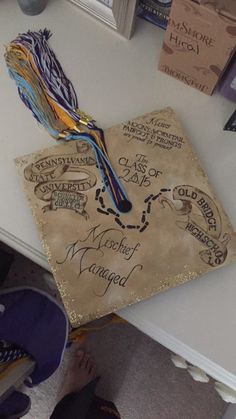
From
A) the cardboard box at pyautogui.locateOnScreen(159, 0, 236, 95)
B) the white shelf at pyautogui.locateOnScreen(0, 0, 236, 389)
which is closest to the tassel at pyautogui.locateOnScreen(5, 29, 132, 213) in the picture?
the white shelf at pyautogui.locateOnScreen(0, 0, 236, 389)

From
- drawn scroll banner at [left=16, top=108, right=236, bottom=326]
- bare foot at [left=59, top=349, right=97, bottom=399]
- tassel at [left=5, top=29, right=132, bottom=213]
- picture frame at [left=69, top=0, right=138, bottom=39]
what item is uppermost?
picture frame at [left=69, top=0, right=138, bottom=39]

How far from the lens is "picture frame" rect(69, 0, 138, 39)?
0.58 meters

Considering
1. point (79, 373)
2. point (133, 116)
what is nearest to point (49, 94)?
point (133, 116)

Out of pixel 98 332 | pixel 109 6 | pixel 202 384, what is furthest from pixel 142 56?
pixel 202 384

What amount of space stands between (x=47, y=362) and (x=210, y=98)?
0.61 m

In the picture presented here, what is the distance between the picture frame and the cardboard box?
7 centimetres

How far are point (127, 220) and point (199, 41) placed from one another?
25cm

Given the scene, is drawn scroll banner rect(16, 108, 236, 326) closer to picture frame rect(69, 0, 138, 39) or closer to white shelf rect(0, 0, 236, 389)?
white shelf rect(0, 0, 236, 389)

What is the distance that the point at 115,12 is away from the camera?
0.59m

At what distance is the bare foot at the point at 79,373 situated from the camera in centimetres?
113

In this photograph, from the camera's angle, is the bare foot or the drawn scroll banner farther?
the bare foot

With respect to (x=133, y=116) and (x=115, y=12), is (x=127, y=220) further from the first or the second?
(x=115, y=12)

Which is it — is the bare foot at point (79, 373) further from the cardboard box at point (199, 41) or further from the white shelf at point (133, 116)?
the cardboard box at point (199, 41)

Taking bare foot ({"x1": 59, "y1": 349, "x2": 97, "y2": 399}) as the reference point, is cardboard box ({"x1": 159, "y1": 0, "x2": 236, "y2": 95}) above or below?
above
